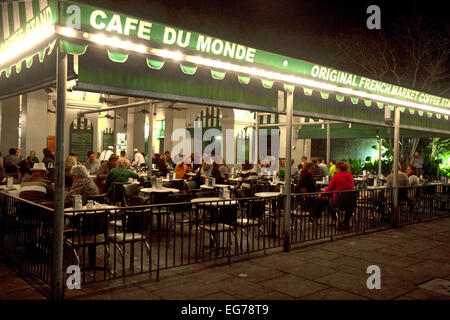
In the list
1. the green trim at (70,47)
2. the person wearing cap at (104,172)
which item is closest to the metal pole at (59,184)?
the green trim at (70,47)

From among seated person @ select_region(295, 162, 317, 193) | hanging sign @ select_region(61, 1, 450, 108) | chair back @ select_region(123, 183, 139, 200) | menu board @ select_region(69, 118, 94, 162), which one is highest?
hanging sign @ select_region(61, 1, 450, 108)

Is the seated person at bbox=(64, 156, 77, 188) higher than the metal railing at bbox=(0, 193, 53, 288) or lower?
higher

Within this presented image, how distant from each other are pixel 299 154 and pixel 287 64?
1813 centimetres

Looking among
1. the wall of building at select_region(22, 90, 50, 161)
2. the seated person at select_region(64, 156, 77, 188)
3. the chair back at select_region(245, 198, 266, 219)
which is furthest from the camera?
the wall of building at select_region(22, 90, 50, 161)

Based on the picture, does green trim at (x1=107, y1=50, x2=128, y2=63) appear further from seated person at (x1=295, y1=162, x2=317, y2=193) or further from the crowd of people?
seated person at (x1=295, y1=162, x2=317, y2=193)

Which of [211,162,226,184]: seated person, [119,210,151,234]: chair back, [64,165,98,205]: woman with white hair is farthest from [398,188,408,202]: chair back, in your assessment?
[64,165,98,205]: woman with white hair

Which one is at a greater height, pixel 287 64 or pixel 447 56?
pixel 447 56

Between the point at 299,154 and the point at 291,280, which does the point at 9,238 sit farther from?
the point at 299,154

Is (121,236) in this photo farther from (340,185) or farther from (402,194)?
(402,194)

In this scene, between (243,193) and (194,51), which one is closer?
(194,51)

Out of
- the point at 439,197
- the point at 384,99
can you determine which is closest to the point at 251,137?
the point at 439,197

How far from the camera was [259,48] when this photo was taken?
248 inches

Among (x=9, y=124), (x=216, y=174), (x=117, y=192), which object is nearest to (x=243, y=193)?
(x=117, y=192)
